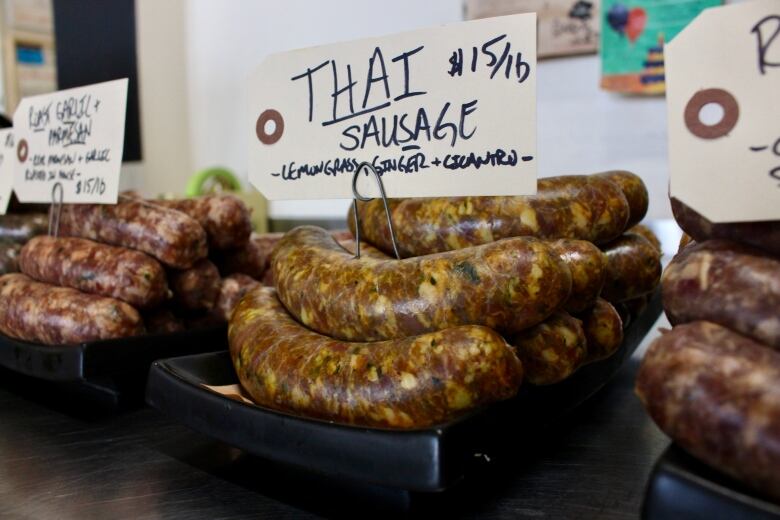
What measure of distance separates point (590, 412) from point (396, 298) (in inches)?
16.7

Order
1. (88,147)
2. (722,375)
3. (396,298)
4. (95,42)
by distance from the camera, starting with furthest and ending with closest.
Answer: (95,42), (88,147), (396,298), (722,375)

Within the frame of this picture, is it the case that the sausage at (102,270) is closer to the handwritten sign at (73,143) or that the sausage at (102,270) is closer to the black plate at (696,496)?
the handwritten sign at (73,143)

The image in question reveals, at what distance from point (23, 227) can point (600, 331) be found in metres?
1.22

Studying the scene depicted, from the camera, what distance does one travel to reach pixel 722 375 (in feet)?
1.77

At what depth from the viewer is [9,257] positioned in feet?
4.79

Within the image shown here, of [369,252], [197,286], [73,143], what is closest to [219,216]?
[197,286]

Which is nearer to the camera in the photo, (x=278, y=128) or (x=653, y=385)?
(x=653, y=385)

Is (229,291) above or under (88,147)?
under

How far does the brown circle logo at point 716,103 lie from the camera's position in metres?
0.62

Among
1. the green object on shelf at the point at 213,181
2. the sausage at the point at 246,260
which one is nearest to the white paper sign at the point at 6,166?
the sausage at the point at 246,260

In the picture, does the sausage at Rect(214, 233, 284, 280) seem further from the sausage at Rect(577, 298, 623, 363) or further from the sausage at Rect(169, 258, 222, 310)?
the sausage at Rect(577, 298, 623, 363)

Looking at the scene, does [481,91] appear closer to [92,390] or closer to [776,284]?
[776,284]

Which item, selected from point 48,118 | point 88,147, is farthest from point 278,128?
point 48,118

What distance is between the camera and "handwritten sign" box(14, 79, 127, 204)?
4.14ft
